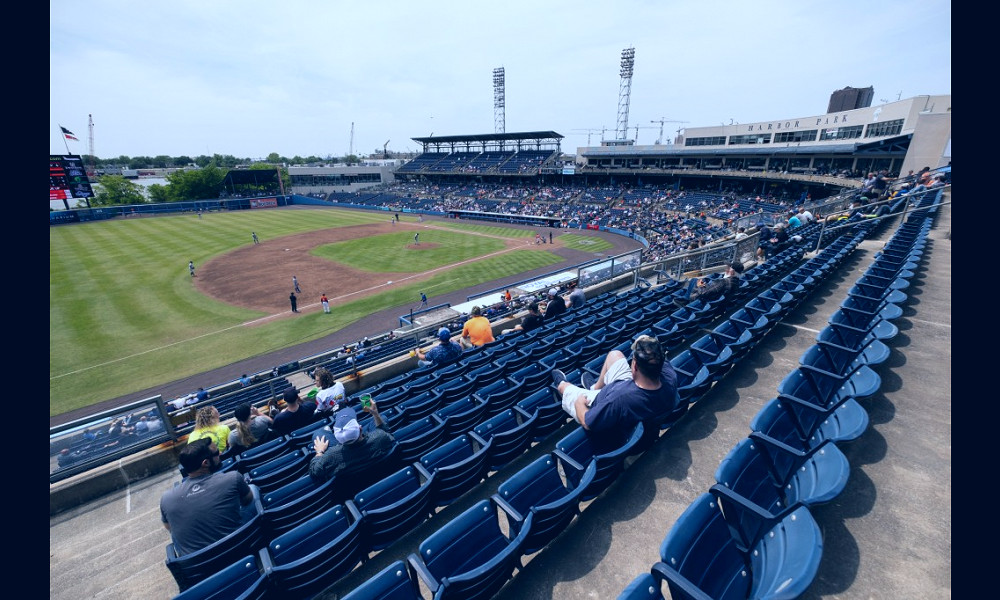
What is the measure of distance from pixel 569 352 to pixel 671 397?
155 inches

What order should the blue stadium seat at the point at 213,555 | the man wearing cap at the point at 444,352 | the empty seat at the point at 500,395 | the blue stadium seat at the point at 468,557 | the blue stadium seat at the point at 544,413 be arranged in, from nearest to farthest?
the blue stadium seat at the point at 468,557, the blue stadium seat at the point at 213,555, the blue stadium seat at the point at 544,413, the empty seat at the point at 500,395, the man wearing cap at the point at 444,352

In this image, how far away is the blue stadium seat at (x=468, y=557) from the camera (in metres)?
2.94

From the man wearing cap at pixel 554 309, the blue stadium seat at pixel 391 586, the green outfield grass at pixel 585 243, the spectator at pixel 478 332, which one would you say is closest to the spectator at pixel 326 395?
the spectator at pixel 478 332

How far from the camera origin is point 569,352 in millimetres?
8000

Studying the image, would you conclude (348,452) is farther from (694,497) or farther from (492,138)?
(492,138)

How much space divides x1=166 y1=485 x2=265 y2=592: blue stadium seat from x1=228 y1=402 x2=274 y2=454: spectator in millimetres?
2470

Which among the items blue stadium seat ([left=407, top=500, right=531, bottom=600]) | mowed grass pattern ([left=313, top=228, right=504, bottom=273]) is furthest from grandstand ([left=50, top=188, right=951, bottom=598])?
mowed grass pattern ([left=313, top=228, right=504, bottom=273])

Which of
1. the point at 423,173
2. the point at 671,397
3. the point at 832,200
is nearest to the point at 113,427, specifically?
the point at 671,397

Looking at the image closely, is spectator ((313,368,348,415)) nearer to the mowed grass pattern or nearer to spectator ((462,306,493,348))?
spectator ((462,306,493,348))

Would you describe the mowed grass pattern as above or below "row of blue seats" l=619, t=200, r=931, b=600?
above

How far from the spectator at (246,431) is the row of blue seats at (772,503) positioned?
21.5ft

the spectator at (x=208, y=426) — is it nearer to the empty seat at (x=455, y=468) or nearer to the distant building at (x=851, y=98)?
the empty seat at (x=455, y=468)

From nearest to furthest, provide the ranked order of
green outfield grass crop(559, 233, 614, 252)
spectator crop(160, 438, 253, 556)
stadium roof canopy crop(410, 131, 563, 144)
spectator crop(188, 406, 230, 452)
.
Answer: spectator crop(160, 438, 253, 556)
spectator crop(188, 406, 230, 452)
green outfield grass crop(559, 233, 614, 252)
stadium roof canopy crop(410, 131, 563, 144)

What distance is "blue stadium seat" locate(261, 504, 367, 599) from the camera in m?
3.49
